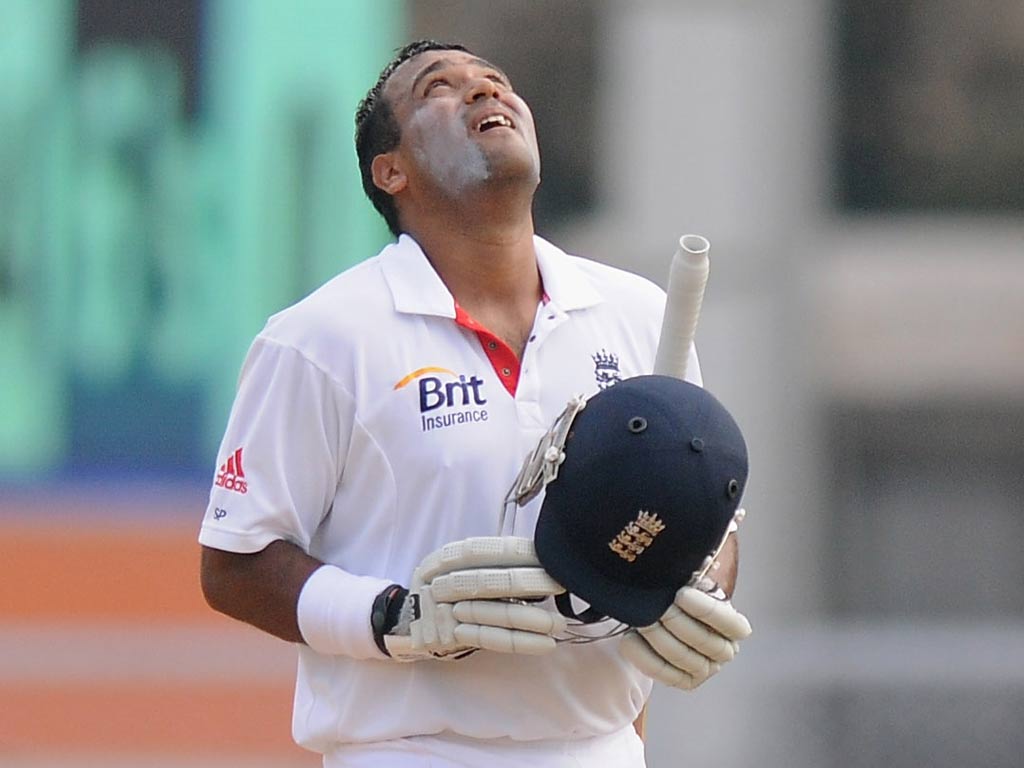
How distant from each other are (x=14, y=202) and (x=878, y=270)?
9.94 ft

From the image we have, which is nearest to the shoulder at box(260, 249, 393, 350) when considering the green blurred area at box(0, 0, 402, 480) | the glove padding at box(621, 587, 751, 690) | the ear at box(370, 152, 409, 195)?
the ear at box(370, 152, 409, 195)

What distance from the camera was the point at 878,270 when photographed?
6594 mm

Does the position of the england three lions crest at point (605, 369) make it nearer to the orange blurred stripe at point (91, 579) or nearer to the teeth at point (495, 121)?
the teeth at point (495, 121)

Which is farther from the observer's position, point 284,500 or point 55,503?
point 55,503

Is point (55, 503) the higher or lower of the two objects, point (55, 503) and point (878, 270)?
the lower

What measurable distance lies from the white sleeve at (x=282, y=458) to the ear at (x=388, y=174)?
40 centimetres

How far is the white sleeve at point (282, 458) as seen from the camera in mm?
2568

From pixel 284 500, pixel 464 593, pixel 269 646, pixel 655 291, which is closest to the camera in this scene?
pixel 464 593

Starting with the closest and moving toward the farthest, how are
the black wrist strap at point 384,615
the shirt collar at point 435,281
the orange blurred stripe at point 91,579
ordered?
the black wrist strap at point 384,615 → the shirt collar at point 435,281 → the orange blurred stripe at point 91,579

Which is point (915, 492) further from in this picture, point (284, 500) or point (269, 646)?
point (284, 500)

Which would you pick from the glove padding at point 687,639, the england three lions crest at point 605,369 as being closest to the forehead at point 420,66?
the england three lions crest at point 605,369

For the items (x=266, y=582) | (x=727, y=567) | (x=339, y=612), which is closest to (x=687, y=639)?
(x=727, y=567)

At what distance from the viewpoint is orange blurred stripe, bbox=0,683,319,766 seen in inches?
239

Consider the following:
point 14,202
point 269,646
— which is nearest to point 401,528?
point 269,646
